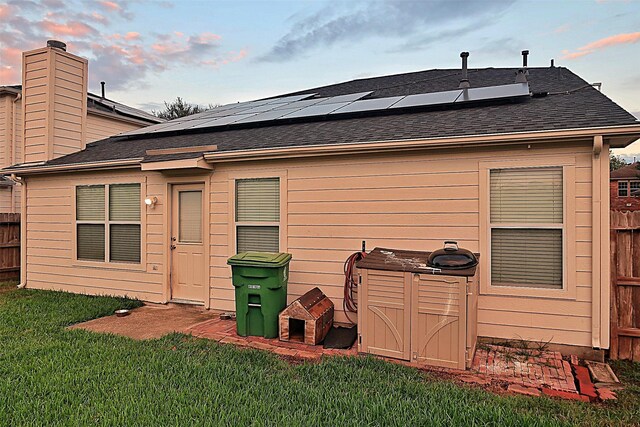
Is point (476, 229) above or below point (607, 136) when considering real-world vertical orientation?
below

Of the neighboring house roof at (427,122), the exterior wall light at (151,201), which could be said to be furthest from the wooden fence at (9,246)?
the exterior wall light at (151,201)

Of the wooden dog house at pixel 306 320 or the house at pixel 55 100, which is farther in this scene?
the house at pixel 55 100

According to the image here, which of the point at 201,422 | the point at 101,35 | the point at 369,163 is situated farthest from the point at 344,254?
the point at 101,35

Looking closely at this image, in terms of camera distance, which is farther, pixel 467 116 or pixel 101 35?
pixel 101 35

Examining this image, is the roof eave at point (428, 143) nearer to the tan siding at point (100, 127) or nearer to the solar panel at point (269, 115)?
the solar panel at point (269, 115)

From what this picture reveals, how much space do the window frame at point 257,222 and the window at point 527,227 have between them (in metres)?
2.62

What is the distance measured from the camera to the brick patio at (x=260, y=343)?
379 centimetres

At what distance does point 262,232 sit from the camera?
533 cm

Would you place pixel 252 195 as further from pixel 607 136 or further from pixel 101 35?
pixel 101 35

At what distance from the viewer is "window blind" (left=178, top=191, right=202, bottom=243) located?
579cm

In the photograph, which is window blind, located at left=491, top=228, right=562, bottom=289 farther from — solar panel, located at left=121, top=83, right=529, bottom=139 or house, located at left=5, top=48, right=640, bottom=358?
solar panel, located at left=121, top=83, right=529, bottom=139

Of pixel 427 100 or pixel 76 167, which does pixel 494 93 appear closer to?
pixel 427 100

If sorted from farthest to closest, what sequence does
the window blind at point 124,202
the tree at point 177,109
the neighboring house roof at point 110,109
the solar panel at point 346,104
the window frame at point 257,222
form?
1. the tree at point 177,109
2. the neighboring house roof at point 110,109
3. the window blind at point 124,202
4. the solar panel at point 346,104
5. the window frame at point 257,222

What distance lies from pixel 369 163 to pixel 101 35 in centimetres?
973
